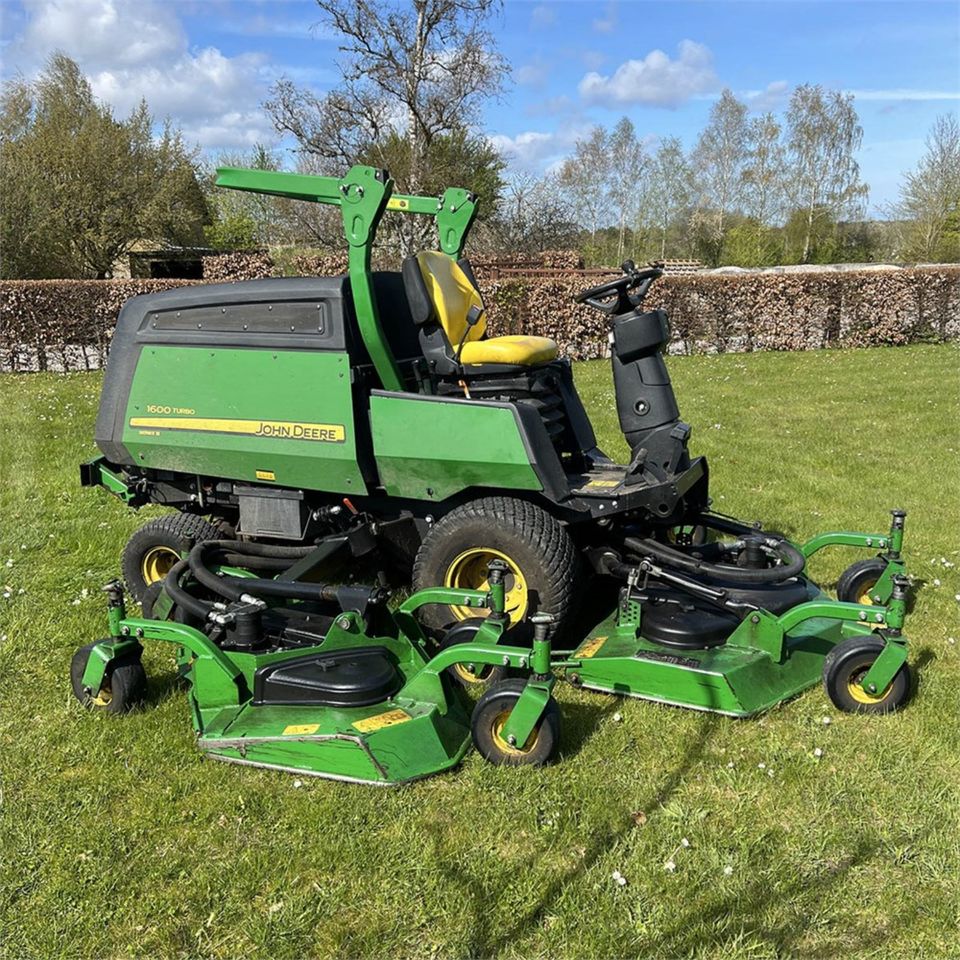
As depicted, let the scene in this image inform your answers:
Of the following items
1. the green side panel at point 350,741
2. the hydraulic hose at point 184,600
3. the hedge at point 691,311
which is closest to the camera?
the green side panel at point 350,741

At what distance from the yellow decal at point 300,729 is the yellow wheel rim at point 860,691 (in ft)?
6.80

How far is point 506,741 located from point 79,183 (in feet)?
81.1

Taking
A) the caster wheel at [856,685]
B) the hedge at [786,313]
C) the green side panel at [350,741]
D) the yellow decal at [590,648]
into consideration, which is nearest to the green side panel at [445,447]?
the yellow decal at [590,648]

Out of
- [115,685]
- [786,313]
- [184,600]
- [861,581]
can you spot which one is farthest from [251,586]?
[786,313]

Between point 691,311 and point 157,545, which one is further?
point 691,311

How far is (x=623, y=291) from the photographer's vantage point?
422 cm

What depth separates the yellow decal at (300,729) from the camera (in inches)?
120

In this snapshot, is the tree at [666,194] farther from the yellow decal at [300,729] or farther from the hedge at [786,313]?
the yellow decal at [300,729]

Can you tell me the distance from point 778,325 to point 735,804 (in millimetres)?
13800

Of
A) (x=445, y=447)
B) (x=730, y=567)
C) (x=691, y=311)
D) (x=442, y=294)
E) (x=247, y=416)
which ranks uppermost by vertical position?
(x=691, y=311)

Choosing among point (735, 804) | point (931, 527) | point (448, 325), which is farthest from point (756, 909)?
point (931, 527)

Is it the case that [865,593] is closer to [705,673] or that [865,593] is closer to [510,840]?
[705,673]

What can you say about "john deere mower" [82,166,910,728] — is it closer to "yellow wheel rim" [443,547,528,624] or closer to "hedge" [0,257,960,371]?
"yellow wheel rim" [443,547,528,624]

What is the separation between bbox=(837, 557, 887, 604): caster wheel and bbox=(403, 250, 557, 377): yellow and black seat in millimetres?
1847
